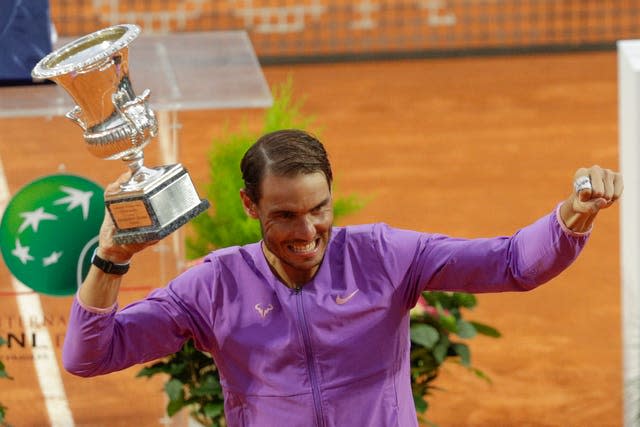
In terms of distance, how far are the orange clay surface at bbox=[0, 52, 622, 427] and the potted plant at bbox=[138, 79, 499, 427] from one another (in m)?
0.30

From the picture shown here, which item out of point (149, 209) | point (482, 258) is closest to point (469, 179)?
point (482, 258)

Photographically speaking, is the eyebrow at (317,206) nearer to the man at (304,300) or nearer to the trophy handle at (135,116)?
the man at (304,300)

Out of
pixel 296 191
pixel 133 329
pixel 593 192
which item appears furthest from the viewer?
pixel 133 329

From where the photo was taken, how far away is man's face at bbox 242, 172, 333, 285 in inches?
134

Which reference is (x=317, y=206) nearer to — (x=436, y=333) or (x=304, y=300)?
(x=304, y=300)

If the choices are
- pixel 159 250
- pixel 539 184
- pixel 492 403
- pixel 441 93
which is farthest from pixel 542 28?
pixel 159 250

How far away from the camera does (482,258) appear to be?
353 cm

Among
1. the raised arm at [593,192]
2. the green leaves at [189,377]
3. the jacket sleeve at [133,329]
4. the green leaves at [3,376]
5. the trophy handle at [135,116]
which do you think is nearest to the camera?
the raised arm at [593,192]

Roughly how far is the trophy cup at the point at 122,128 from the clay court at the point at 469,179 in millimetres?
2395

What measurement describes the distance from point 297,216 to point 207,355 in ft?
8.49

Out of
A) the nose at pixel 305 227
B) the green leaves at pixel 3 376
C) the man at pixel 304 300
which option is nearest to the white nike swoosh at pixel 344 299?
the man at pixel 304 300

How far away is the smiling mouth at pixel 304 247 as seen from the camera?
11.4 ft

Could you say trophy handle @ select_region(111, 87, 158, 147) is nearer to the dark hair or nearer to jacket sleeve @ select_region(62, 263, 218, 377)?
the dark hair

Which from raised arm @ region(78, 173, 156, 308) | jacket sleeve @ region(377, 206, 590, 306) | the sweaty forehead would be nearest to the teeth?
the sweaty forehead
